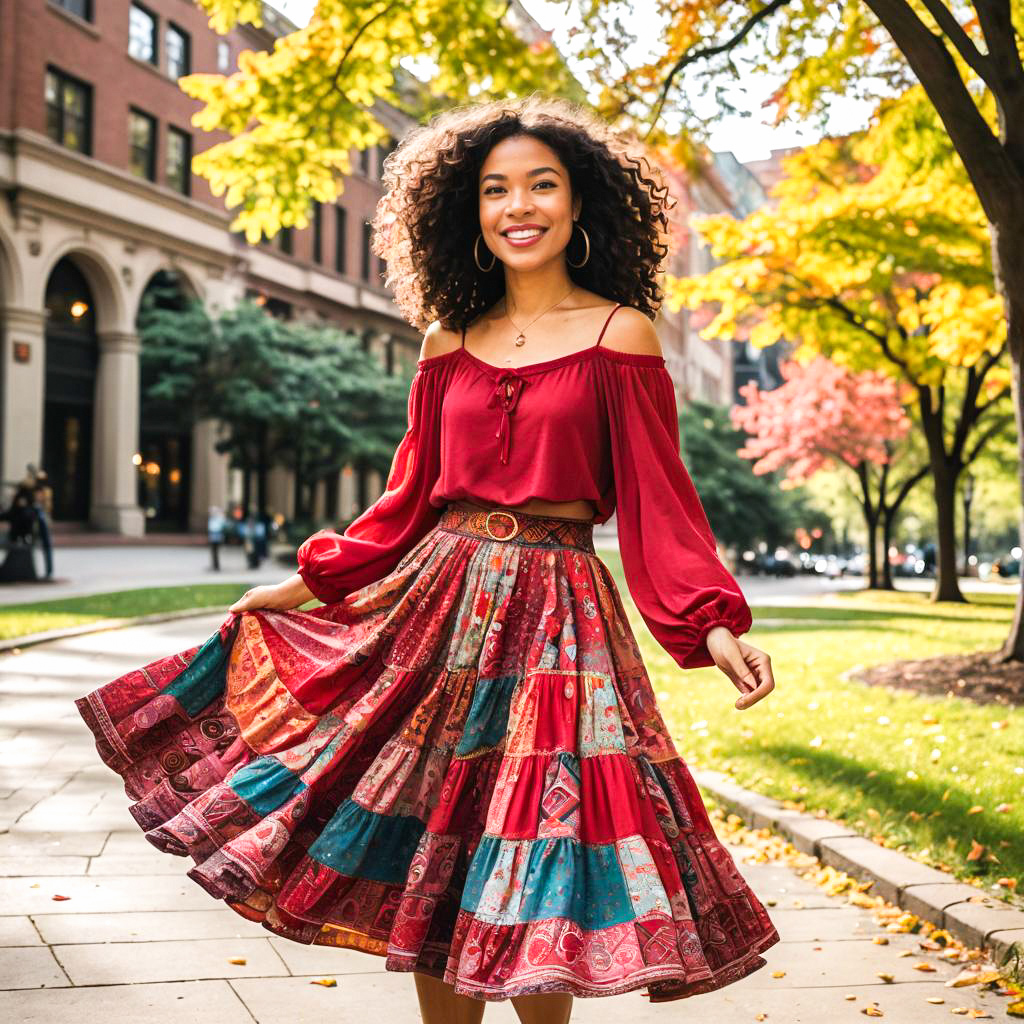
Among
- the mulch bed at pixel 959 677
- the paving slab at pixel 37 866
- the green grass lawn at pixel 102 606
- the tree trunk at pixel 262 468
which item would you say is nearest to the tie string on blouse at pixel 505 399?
the paving slab at pixel 37 866

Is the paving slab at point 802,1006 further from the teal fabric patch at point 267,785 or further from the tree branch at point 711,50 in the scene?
the tree branch at point 711,50

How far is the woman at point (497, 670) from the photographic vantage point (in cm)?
258

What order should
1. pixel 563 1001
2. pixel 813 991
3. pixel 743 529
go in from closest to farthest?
pixel 563 1001, pixel 813 991, pixel 743 529

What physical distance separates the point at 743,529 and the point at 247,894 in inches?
1845

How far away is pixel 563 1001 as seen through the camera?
2.73m

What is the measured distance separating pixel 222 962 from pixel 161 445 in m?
35.4

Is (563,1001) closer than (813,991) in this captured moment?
Yes

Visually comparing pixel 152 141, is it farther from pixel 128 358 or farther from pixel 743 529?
pixel 743 529

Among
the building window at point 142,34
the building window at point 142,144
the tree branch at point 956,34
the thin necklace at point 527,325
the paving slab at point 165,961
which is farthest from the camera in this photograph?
the building window at point 142,144

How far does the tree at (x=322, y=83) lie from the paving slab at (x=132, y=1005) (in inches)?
356

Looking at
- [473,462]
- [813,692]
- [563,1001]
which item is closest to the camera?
[563,1001]

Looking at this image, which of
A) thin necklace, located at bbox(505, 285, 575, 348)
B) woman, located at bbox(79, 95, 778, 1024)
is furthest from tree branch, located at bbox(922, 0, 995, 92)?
thin necklace, located at bbox(505, 285, 575, 348)

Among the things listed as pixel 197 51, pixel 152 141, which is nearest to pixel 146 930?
pixel 152 141

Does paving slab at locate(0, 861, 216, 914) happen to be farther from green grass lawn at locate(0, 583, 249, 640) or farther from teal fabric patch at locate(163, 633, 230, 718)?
green grass lawn at locate(0, 583, 249, 640)
